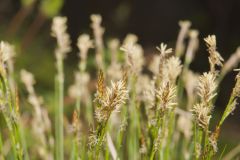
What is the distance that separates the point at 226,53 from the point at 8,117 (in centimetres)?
287

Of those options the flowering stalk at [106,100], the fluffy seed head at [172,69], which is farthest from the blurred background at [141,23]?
the flowering stalk at [106,100]

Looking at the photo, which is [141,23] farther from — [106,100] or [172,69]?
[106,100]

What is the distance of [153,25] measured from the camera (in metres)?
4.03

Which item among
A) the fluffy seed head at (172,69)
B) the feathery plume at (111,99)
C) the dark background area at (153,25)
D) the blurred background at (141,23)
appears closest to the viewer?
the feathery plume at (111,99)

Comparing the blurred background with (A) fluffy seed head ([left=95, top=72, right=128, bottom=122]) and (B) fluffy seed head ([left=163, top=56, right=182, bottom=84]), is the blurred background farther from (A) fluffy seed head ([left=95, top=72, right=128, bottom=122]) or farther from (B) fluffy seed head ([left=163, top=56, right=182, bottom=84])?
(A) fluffy seed head ([left=95, top=72, right=128, bottom=122])

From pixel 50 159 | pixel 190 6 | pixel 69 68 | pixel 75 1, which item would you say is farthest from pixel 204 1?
pixel 50 159

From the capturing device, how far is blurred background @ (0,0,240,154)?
296 cm

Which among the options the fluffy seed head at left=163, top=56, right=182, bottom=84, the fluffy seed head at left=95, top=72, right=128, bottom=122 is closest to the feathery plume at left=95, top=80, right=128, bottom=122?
the fluffy seed head at left=95, top=72, right=128, bottom=122

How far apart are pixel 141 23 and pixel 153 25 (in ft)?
0.38

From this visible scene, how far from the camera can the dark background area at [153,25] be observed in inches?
134

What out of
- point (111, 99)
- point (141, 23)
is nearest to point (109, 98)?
point (111, 99)

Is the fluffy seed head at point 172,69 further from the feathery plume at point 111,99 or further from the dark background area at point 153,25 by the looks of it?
the dark background area at point 153,25

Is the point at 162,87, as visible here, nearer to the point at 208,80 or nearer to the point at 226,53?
the point at 208,80

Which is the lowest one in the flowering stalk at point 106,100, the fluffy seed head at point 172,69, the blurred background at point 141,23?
the flowering stalk at point 106,100
